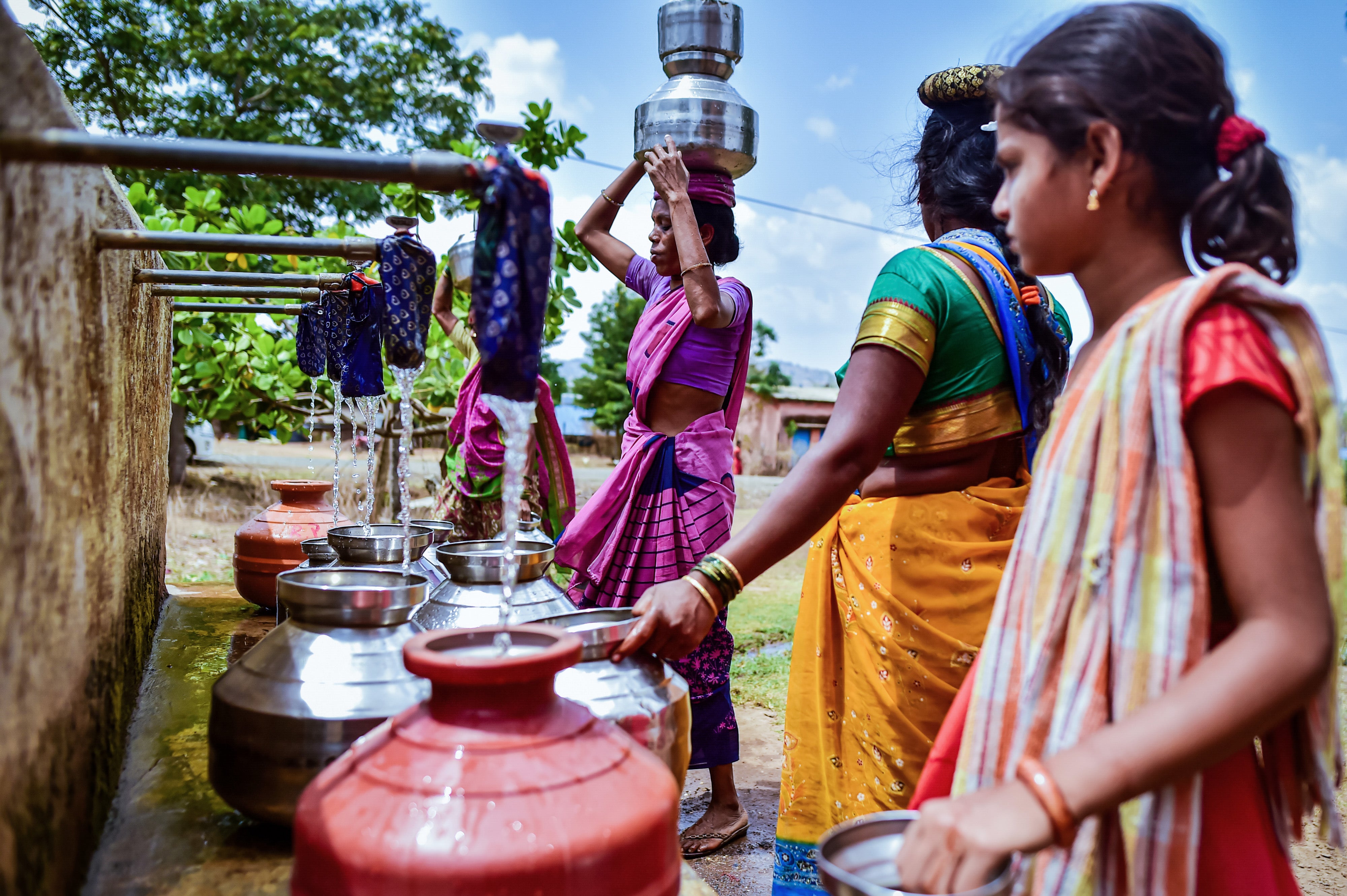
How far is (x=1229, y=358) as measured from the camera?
3.38ft

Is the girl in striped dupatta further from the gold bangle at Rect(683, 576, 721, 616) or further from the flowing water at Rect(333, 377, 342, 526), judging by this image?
the flowing water at Rect(333, 377, 342, 526)

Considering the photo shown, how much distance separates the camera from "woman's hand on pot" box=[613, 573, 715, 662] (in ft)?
5.06

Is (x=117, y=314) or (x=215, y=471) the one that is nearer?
(x=117, y=314)

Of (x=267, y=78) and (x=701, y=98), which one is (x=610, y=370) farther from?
(x=701, y=98)

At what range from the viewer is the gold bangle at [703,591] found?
1707 millimetres

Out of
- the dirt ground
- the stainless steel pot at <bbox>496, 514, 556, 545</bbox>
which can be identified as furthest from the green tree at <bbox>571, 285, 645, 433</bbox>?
the stainless steel pot at <bbox>496, 514, 556, 545</bbox>

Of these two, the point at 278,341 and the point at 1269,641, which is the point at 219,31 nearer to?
the point at 278,341

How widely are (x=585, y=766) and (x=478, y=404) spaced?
3.40 meters

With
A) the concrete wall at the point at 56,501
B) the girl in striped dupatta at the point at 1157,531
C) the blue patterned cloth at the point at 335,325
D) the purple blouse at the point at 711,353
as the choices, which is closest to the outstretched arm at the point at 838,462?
the girl in striped dupatta at the point at 1157,531

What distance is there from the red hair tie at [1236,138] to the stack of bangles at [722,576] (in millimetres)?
1012

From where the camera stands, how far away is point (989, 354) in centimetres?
196

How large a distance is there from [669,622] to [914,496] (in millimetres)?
717

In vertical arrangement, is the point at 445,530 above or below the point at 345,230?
below

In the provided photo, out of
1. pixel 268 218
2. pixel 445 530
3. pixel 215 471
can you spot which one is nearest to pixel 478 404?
pixel 445 530
